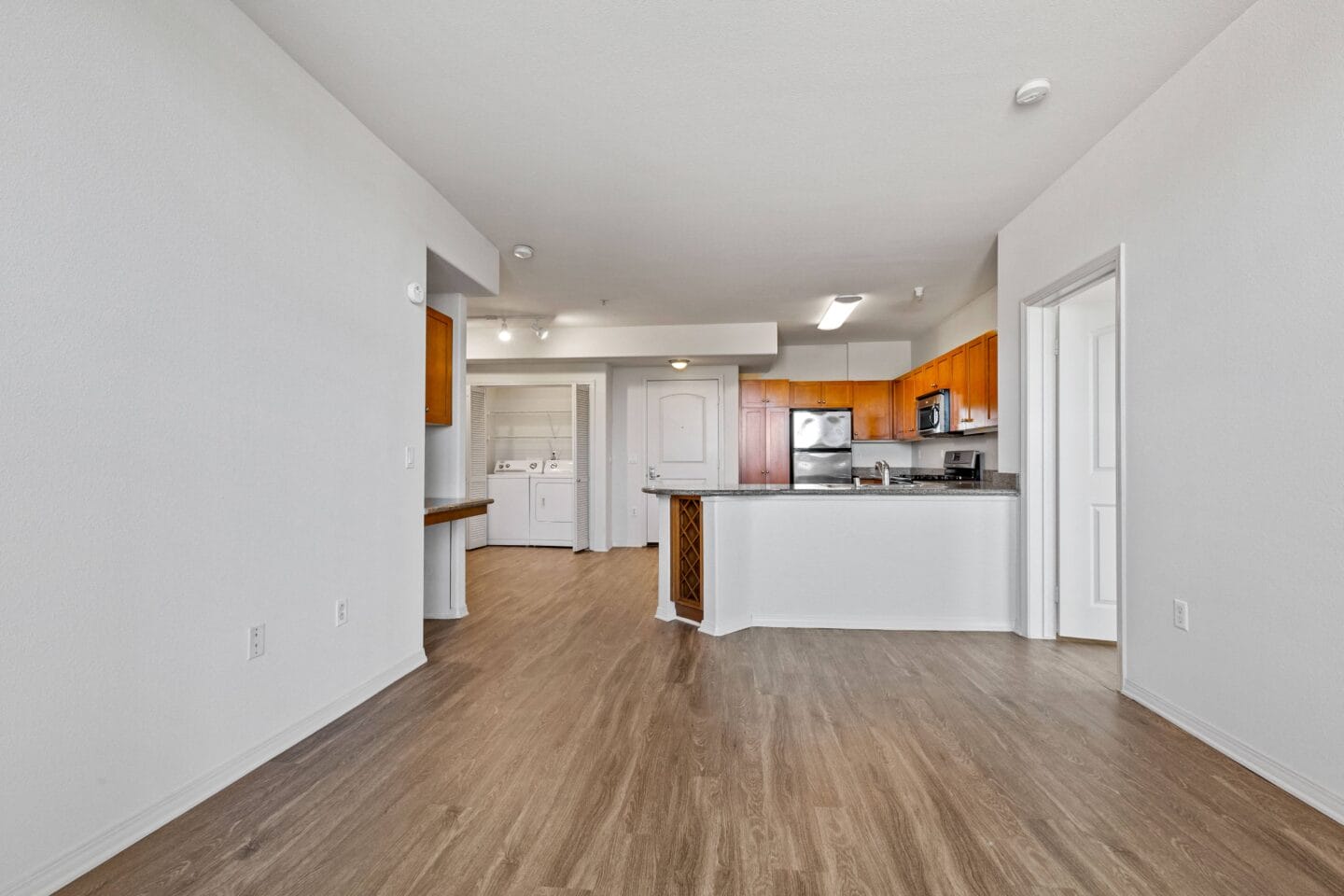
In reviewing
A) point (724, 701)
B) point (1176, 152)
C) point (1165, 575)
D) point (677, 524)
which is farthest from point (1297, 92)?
point (677, 524)

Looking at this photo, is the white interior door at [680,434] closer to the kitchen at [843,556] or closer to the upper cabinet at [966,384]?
the upper cabinet at [966,384]

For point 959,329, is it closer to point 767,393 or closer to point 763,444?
point 767,393

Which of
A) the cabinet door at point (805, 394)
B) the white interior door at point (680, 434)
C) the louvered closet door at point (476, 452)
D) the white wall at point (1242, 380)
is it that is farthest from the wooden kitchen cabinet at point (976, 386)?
the louvered closet door at point (476, 452)

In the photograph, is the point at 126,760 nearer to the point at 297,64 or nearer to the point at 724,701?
the point at 724,701

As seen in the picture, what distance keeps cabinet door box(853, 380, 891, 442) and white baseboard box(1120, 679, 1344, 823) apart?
4468mm

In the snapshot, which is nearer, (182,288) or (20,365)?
(20,365)

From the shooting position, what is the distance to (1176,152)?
225 centimetres

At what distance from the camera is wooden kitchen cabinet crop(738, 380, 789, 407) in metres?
7.01

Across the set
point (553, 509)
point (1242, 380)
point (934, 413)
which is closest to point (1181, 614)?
point (1242, 380)

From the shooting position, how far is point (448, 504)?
352 cm

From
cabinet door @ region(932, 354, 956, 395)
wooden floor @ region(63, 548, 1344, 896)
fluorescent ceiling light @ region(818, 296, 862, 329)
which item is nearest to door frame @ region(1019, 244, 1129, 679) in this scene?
wooden floor @ region(63, 548, 1344, 896)

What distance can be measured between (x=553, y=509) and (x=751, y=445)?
254 cm

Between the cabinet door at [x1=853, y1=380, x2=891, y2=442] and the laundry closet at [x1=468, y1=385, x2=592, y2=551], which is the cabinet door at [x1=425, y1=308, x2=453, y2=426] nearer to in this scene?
the laundry closet at [x1=468, y1=385, x2=592, y2=551]

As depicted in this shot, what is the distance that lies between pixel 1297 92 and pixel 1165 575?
1668 mm
